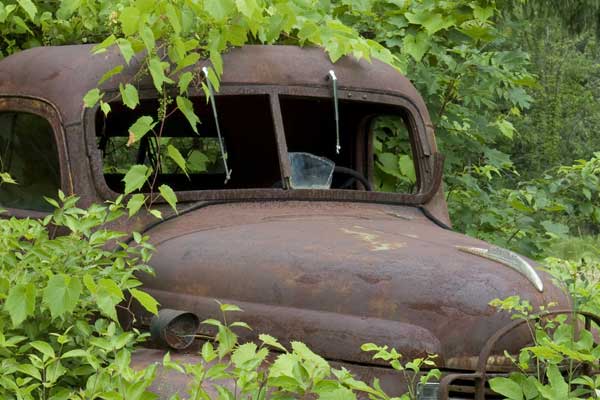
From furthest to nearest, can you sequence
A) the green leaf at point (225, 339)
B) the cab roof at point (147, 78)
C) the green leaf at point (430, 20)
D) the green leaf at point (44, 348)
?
1. the green leaf at point (430, 20)
2. the cab roof at point (147, 78)
3. the green leaf at point (44, 348)
4. the green leaf at point (225, 339)

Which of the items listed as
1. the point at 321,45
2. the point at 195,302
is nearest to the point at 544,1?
the point at 321,45

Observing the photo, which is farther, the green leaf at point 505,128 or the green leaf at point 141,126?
the green leaf at point 505,128

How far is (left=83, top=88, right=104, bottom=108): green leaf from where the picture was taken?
4.29 metres

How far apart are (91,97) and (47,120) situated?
13.1 inches

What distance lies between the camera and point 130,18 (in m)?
4.29

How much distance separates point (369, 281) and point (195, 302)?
2.29ft

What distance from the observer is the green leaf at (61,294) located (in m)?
3.39

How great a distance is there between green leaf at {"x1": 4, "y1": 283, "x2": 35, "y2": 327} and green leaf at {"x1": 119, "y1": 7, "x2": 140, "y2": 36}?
50.3 inches

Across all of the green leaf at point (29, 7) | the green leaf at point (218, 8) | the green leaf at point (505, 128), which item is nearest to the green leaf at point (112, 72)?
the green leaf at point (218, 8)

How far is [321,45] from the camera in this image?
505cm

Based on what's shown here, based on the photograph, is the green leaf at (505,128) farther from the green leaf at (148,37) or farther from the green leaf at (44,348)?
the green leaf at (44,348)

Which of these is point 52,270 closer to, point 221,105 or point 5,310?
point 5,310

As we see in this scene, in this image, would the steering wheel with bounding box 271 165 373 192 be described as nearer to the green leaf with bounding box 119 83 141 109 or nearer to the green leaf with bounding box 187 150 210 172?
the green leaf with bounding box 187 150 210 172

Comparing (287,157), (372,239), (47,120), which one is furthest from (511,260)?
(47,120)
